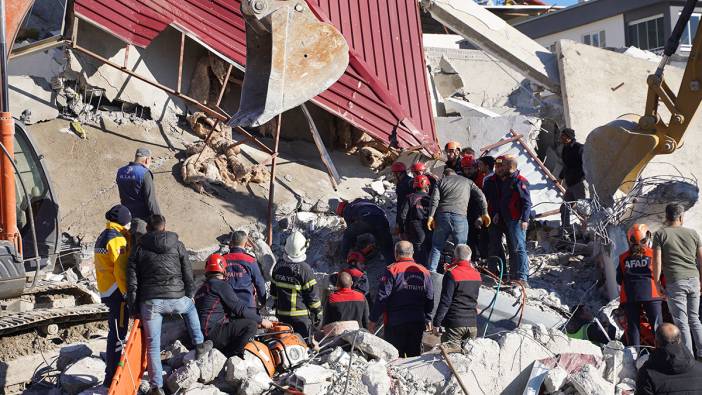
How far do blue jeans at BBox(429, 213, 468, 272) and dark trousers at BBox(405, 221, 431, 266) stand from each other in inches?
12.6

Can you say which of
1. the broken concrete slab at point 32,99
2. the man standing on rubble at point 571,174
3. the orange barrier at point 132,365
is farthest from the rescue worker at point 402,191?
the broken concrete slab at point 32,99

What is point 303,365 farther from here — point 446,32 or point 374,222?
point 446,32

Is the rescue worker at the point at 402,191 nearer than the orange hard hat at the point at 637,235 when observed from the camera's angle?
No

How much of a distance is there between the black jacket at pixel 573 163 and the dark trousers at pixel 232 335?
6.07m

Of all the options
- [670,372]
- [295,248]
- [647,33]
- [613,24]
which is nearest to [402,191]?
[295,248]

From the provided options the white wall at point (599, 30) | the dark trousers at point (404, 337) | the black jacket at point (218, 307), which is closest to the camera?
the black jacket at point (218, 307)

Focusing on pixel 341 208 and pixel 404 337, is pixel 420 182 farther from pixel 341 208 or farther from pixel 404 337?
pixel 404 337

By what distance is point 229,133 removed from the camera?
16547 mm

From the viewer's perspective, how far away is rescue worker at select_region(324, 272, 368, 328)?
430 inches

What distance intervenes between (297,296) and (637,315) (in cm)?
329

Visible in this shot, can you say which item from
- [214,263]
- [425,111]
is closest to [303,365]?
[214,263]

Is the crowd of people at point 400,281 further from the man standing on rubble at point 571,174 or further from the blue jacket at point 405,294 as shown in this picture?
the man standing on rubble at point 571,174

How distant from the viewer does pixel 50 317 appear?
38.4 ft

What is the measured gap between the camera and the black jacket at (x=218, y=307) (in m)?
10.3
